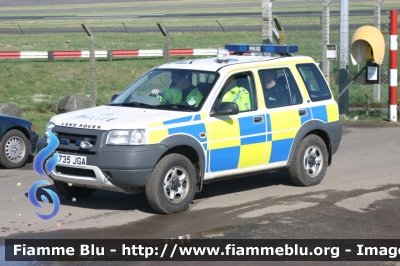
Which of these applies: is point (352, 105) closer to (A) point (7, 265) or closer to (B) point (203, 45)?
(A) point (7, 265)

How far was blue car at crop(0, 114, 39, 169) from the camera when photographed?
11.5 metres

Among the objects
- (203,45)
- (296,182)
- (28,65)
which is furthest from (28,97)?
(203,45)

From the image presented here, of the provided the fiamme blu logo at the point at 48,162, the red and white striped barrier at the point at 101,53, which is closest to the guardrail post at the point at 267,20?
the red and white striped barrier at the point at 101,53

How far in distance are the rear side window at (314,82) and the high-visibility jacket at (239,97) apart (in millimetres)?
1137

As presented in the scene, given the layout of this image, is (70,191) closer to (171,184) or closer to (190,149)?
(171,184)

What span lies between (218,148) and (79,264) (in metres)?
2.71

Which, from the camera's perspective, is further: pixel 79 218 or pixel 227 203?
pixel 227 203

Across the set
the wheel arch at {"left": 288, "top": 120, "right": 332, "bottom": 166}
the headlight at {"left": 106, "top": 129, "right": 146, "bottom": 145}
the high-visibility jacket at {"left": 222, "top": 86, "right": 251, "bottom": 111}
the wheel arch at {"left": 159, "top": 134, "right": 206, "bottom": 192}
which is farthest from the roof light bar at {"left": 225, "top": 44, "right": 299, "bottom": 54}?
the headlight at {"left": 106, "top": 129, "right": 146, "bottom": 145}

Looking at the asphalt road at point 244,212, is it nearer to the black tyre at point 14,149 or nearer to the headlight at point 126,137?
the black tyre at point 14,149

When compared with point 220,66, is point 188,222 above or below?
below

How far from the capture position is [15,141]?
38.3ft

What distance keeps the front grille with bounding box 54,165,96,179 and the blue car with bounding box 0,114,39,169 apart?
A: 3.34 m

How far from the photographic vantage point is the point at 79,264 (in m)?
6.51

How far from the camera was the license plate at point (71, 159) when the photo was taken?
8102 mm
